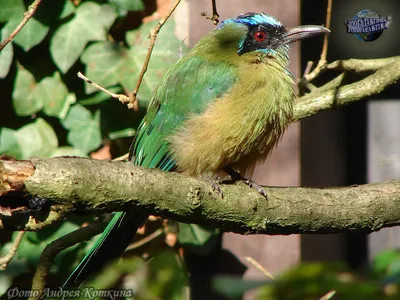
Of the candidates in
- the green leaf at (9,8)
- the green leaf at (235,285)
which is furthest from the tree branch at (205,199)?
the green leaf at (9,8)

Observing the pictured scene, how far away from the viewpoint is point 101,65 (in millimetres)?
3877

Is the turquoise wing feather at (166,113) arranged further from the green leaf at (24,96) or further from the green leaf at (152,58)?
the green leaf at (24,96)

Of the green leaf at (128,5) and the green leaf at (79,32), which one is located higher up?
the green leaf at (128,5)

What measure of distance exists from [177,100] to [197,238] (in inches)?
38.0

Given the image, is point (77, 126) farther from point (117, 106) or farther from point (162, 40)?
point (162, 40)

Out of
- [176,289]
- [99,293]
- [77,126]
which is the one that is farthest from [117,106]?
[176,289]

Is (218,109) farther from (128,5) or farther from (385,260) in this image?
(385,260)

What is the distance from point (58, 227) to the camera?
12.7 ft

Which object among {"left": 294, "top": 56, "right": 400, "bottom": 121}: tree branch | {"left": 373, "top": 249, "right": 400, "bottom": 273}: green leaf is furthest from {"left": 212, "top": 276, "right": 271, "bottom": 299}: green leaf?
{"left": 294, "top": 56, "right": 400, "bottom": 121}: tree branch

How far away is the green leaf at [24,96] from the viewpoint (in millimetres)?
3924

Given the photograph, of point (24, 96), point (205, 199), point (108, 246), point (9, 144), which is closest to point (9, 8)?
point (24, 96)

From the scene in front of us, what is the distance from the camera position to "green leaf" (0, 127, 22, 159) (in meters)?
3.87

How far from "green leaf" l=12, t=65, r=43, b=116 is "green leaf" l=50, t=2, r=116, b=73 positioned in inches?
8.5

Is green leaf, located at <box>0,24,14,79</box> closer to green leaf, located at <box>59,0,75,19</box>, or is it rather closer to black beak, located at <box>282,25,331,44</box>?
green leaf, located at <box>59,0,75,19</box>
